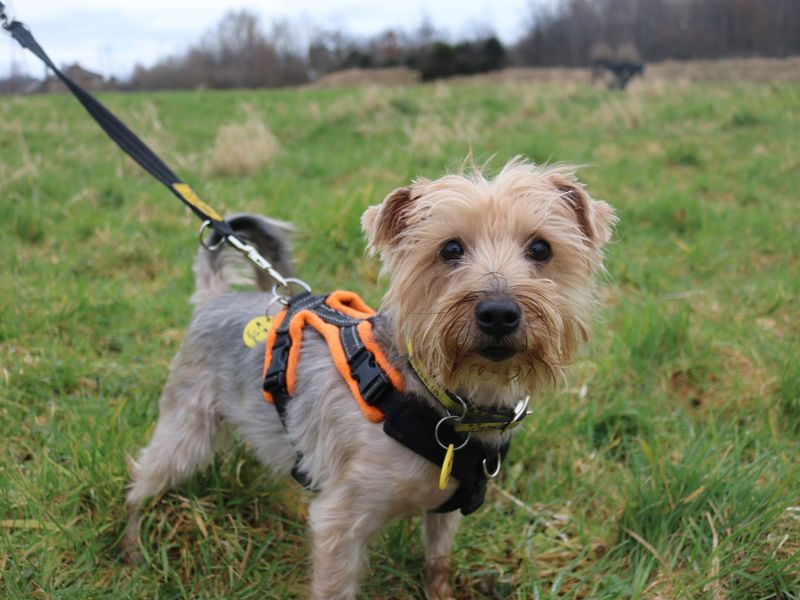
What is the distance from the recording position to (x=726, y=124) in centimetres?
1184

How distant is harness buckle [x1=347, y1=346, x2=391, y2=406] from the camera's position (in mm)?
2227

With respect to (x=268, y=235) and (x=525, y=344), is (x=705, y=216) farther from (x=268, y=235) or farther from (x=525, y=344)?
(x=525, y=344)

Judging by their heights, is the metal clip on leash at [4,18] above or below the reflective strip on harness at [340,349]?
above

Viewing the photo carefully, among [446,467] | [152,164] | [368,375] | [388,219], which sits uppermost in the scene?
[152,164]

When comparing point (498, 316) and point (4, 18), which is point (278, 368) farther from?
point (4, 18)

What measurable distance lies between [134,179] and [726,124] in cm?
1008

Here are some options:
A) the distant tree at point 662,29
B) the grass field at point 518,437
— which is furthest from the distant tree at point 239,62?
the grass field at point 518,437

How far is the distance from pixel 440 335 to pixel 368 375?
38cm

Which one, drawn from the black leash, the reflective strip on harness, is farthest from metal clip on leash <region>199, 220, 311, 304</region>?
the reflective strip on harness

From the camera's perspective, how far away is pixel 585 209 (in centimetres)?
239

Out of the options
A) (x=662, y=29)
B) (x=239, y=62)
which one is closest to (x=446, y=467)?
(x=662, y=29)

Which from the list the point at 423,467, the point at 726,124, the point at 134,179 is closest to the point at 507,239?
the point at 423,467

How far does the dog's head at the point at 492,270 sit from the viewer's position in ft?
6.52

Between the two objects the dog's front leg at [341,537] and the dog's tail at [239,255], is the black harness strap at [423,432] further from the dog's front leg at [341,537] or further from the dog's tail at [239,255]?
the dog's tail at [239,255]
